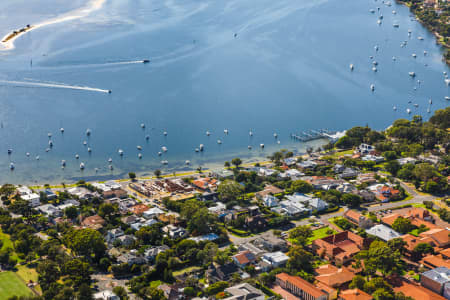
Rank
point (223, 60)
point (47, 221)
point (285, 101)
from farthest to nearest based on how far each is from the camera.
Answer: point (223, 60)
point (285, 101)
point (47, 221)

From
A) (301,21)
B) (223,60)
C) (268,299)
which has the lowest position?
(268,299)

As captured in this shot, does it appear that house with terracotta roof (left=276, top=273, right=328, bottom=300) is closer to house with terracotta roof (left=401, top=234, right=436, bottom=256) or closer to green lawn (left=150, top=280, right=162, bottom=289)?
green lawn (left=150, top=280, right=162, bottom=289)

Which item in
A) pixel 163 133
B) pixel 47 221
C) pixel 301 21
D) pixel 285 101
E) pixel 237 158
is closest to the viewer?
pixel 47 221

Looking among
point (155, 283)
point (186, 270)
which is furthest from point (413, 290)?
point (155, 283)

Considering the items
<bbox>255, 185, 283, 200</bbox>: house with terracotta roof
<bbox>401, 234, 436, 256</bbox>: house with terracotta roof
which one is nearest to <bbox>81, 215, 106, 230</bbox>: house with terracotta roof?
<bbox>255, 185, 283, 200</bbox>: house with terracotta roof

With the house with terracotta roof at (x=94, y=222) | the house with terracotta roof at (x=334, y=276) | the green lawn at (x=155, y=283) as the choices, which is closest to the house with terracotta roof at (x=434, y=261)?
the house with terracotta roof at (x=334, y=276)

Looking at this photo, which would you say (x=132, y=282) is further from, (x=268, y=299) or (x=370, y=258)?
(x=370, y=258)

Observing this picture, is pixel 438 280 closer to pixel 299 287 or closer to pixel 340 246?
pixel 340 246

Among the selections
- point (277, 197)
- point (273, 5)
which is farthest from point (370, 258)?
point (273, 5)
